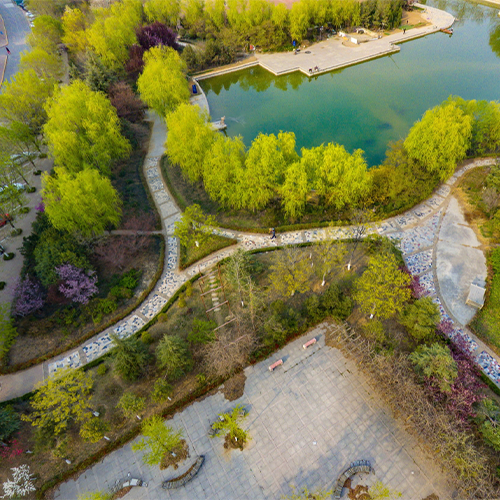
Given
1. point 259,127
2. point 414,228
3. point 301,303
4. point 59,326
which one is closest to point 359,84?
point 259,127

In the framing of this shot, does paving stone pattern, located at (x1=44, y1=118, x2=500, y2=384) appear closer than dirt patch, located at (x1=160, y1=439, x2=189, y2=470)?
No

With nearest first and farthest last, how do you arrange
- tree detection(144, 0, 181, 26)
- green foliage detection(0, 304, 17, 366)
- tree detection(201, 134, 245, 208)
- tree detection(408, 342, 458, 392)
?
tree detection(408, 342, 458, 392) < green foliage detection(0, 304, 17, 366) < tree detection(201, 134, 245, 208) < tree detection(144, 0, 181, 26)

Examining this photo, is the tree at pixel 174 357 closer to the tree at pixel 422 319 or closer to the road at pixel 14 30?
the tree at pixel 422 319

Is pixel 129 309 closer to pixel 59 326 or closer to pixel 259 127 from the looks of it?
pixel 59 326

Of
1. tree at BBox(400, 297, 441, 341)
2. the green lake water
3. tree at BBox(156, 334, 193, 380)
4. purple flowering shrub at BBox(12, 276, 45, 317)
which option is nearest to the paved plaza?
tree at BBox(156, 334, 193, 380)

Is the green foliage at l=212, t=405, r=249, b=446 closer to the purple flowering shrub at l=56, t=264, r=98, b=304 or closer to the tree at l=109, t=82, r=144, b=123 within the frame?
the purple flowering shrub at l=56, t=264, r=98, b=304

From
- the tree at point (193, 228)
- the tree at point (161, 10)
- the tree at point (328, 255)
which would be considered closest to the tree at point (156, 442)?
the tree at point (193, 228)
